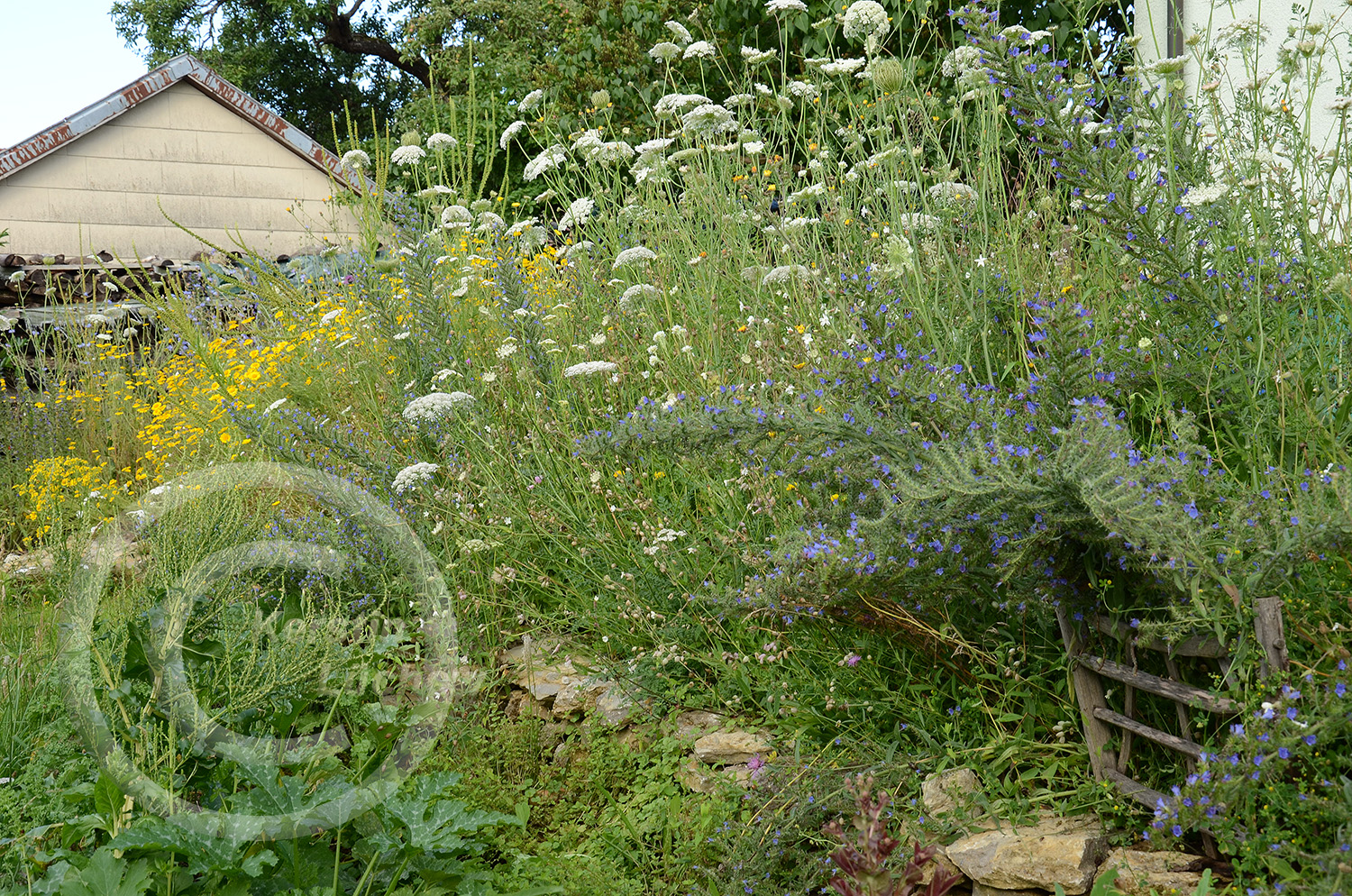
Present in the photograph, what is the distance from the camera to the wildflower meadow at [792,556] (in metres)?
1.79

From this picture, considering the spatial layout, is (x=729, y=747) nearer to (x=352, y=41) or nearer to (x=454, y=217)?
(x=454, y=217)

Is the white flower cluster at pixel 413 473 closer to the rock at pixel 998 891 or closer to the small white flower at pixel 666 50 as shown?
the small white flower at pixel 666 50

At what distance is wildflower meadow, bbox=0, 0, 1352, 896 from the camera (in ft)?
5.88

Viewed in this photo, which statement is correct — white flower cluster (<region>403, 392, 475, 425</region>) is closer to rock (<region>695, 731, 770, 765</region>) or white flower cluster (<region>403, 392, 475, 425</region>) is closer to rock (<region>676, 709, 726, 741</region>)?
rock (<region>676, 709, 726, 741</region>)

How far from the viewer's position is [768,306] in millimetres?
3430

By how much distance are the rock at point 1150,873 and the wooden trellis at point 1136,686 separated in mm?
100

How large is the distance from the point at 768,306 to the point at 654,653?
1281 millimetres

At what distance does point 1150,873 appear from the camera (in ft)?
5.93

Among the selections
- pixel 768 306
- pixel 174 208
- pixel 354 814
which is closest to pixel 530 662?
pixel 354 814

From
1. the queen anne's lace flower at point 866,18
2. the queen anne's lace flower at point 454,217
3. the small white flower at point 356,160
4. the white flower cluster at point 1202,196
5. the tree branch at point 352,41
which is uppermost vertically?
the tree branch at point 352,41

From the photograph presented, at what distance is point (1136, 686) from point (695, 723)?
1.28 meters

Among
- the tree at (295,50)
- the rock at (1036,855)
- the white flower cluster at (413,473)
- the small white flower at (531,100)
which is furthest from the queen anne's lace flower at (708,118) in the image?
the tree at (295,50)

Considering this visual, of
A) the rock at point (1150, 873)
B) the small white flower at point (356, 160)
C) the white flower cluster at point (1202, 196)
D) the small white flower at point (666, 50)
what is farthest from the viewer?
the small white flower at point (356, 160)

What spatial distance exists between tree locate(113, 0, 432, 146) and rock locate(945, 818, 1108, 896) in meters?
24.2
